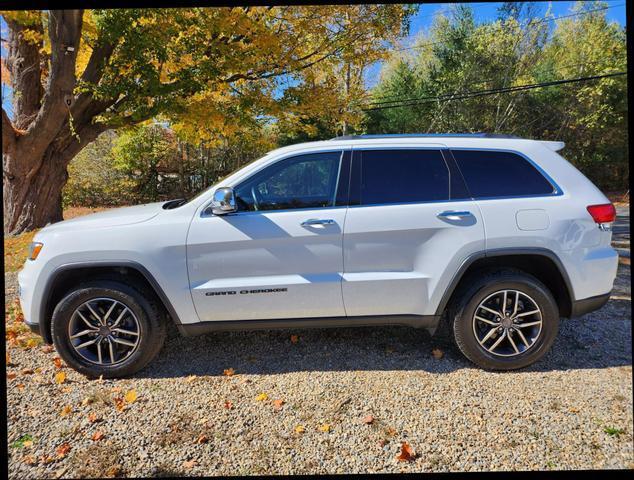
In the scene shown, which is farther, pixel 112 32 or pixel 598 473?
pixel 112 32

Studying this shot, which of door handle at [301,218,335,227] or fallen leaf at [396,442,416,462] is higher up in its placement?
door handle at [301,218,335,227]

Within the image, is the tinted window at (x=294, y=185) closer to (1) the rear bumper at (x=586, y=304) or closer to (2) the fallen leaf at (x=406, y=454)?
(2) the fallen leaf at (x=406, y=454)

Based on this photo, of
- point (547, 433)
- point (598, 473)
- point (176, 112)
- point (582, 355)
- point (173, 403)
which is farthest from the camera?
point (176, 112)

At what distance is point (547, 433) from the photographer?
2.44m

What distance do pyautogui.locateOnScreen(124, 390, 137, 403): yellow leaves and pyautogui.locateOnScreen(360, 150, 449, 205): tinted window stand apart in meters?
2.28

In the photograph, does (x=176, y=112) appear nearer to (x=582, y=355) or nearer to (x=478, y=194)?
(x=478, y=194)

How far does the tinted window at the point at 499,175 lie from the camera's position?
119 inches

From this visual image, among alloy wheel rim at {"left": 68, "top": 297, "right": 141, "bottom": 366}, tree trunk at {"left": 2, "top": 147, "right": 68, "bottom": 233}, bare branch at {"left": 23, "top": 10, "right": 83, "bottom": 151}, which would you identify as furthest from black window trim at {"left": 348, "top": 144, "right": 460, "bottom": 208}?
→ tree trunk at {"left": 2, "top": 147, "right": 68, "bottom": 233}

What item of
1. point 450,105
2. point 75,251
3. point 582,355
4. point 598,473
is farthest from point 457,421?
point 450,105

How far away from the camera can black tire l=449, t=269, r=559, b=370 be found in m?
2.98

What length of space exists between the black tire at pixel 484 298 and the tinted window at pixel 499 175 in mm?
654

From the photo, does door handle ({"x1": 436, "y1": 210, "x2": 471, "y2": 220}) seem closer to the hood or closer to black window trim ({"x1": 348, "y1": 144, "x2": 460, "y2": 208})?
black window trim ({"x1": 348, "y1": 144, "x2": 460, "y2": 208})

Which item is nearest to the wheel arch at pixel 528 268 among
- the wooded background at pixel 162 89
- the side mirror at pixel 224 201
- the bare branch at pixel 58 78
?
the side mirror at pixel 224 201

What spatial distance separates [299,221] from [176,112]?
561 centimetres
